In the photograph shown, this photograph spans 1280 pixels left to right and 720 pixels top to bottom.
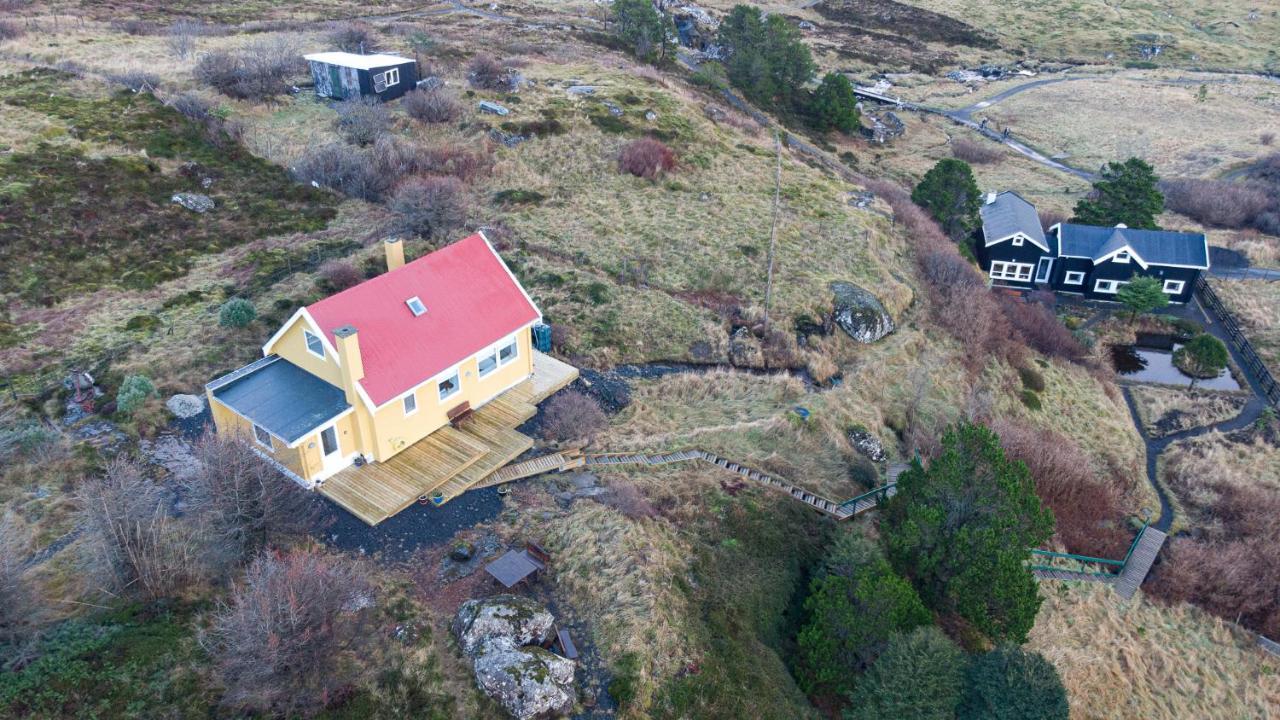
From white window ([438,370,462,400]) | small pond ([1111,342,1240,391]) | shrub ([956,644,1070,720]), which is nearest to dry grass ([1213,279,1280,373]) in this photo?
small pond ([1111,342,1240,391])

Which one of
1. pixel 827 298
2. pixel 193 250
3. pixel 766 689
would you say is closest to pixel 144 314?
pixel 193 250

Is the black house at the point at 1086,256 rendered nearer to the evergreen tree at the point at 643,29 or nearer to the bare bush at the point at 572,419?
the bare bush at the point at 572,419

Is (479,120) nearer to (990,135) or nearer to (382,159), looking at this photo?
(382,159)

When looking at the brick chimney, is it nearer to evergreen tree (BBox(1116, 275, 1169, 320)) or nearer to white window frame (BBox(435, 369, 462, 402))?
white window frame (BBox(435, 369, 462, 402))

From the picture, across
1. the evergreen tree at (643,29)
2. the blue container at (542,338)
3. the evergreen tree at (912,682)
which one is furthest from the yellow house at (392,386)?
the evergreen tree at (643,29)

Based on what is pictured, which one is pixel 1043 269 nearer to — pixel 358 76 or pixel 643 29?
pixel 643 29

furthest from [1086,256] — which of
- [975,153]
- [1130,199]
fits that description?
[975,153]
